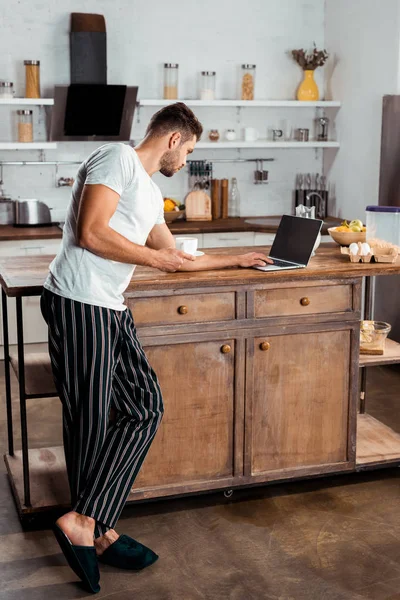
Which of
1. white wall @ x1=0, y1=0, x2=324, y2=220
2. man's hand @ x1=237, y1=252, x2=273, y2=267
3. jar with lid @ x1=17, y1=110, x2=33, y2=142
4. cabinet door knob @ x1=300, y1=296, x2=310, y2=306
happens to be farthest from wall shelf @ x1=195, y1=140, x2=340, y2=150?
cabinet door knob @ x1=300, y1=296, x2=310, y2=306

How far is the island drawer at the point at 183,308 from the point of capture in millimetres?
3190

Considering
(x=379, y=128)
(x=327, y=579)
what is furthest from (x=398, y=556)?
(x=379, y=128)

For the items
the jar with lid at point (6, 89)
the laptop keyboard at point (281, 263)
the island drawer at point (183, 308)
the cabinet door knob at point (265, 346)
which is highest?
the jar with lid at point (6, 89)

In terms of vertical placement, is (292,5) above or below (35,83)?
above

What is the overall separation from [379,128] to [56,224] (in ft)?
7.97

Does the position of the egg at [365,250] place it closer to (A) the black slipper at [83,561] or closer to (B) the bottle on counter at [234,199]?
(A) the black slipper at [83,561]

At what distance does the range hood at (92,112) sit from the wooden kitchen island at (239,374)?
2582mm

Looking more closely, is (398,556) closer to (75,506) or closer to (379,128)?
(75,506)

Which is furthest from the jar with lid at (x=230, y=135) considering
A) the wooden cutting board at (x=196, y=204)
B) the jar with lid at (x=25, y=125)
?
the jar with lid at (x=25, y=125)

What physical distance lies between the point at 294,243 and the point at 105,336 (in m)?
1.04

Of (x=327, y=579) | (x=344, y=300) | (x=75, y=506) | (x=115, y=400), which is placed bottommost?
(x=327, y=579)

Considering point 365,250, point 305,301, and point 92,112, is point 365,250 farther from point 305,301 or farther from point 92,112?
point 92,112

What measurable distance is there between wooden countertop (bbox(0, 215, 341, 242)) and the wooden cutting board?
0.08 meters

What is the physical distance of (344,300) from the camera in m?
3.47
